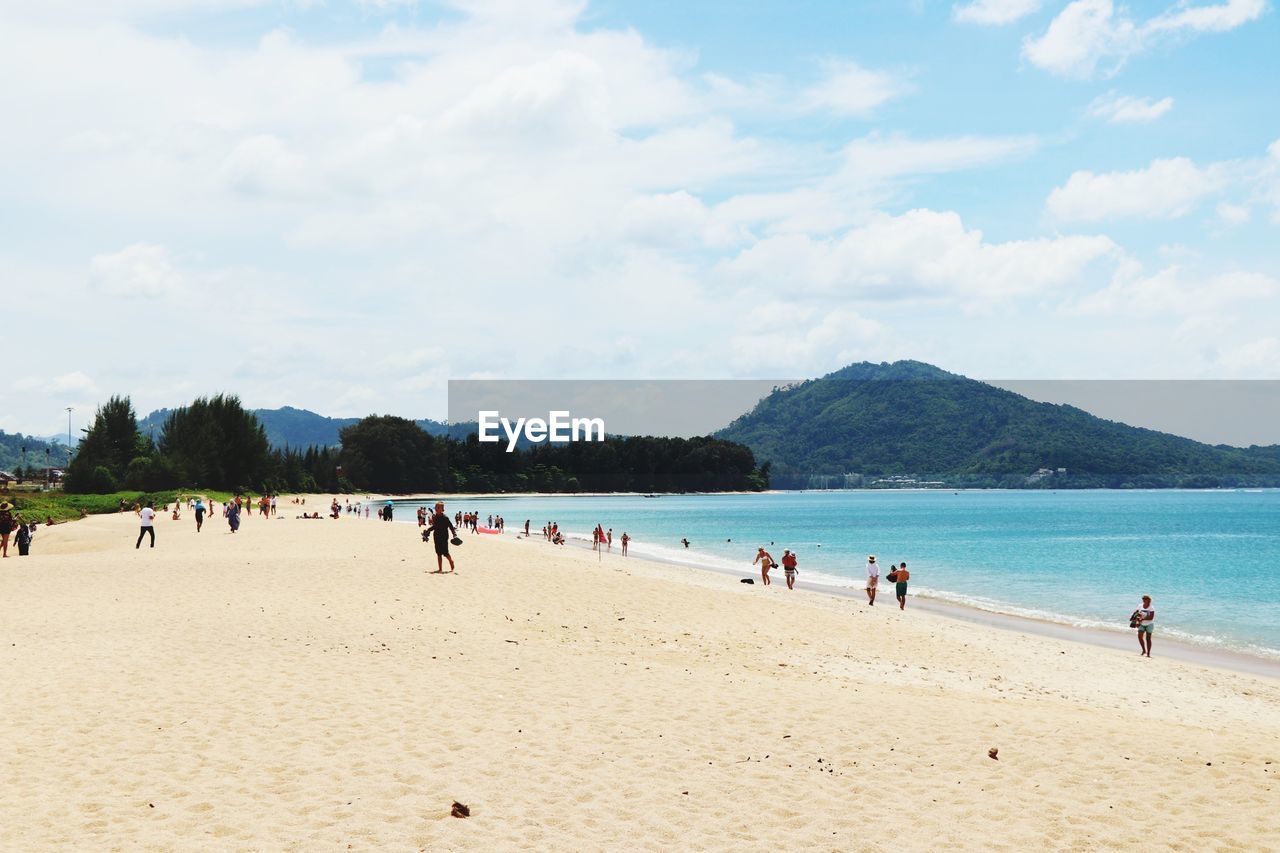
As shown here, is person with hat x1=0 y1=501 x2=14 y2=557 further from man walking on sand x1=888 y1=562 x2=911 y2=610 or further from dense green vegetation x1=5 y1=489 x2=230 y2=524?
man walking on sand x1=888 y1=562 x2=911 y2=610

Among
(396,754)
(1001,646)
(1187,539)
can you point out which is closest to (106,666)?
(396,754)

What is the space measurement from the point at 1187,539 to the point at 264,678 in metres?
81.3

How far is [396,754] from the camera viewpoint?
9.17 m

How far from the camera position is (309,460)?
138m

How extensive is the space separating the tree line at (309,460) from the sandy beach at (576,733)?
74.7m

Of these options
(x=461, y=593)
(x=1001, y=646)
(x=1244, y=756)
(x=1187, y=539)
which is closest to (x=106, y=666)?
(x=461, y=593)

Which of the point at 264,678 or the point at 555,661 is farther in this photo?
the point at 555,661

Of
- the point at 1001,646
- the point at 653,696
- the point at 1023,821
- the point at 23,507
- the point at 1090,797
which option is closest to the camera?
the point at 1023,821

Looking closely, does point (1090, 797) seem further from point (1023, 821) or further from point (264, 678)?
point (264, 678)

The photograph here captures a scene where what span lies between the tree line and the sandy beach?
74.7 metres

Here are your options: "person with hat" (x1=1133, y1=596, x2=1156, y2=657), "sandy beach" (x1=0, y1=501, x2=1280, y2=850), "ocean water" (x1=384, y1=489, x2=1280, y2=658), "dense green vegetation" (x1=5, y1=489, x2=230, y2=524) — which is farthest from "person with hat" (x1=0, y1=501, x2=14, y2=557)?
"person with hat" (x1=1133, y1=596, x2=1156, y2=657)

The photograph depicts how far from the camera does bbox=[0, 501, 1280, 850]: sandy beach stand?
24.8 feet

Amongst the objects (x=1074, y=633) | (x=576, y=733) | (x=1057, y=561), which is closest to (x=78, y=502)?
(x=1057, y=561)

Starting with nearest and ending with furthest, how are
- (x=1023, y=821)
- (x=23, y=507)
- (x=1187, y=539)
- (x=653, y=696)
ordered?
(x=1023, y=821)
(x=653, y=696)
(x=23, y=507)
(x=1187, y=539)
